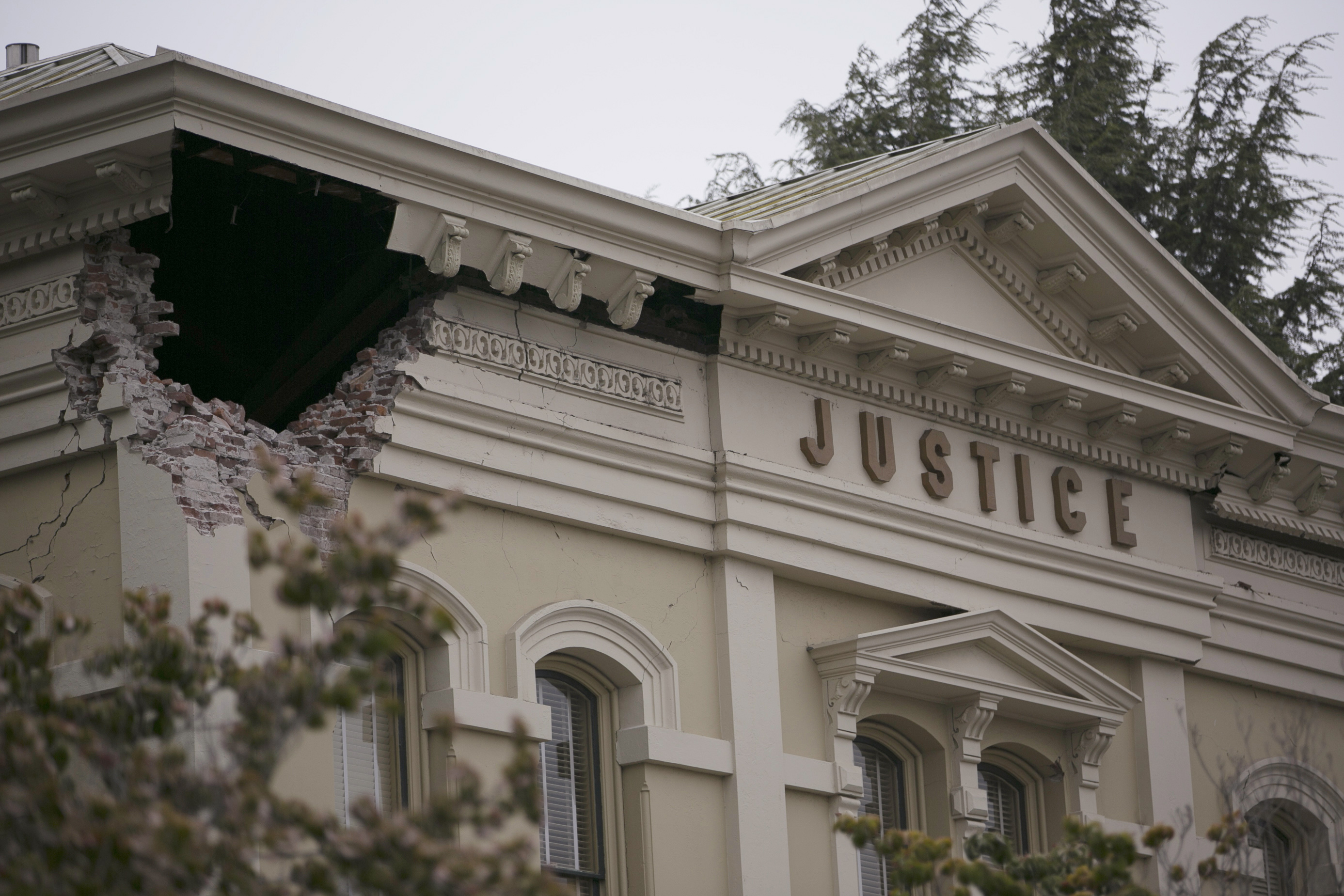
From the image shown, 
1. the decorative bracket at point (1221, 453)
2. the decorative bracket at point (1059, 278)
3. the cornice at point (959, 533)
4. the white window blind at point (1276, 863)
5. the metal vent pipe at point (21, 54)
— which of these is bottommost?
the white window blind at point (1276, 863)

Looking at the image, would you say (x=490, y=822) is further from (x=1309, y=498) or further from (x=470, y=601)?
(x=1309, y=498)

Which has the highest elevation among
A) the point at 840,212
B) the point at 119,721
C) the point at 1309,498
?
the point at 840,212

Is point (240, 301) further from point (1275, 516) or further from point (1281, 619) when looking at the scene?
point (1281, 619)

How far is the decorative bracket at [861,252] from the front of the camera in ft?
46.9

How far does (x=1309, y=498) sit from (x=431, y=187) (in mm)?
8916

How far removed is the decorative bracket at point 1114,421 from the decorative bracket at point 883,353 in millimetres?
2105

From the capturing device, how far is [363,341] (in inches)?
511

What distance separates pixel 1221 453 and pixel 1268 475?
77cm

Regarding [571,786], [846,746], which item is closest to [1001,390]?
→ [846,746]

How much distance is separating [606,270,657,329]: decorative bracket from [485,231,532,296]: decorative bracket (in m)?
0.79

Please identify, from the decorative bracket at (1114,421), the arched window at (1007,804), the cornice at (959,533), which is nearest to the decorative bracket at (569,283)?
the cornice at (959,533)

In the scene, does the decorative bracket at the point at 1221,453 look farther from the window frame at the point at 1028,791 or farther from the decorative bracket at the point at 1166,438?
the window frame at the point at 1028,791

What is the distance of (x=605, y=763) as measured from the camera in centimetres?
A: 1284

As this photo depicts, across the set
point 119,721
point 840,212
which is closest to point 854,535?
point 840,212
